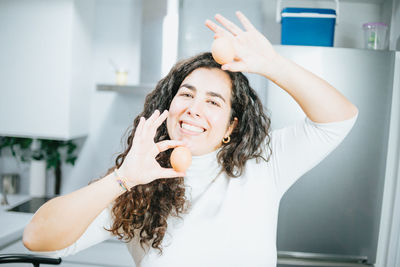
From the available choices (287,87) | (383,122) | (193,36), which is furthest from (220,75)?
(193,36)

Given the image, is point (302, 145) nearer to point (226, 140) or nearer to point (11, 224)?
point (226, 140)

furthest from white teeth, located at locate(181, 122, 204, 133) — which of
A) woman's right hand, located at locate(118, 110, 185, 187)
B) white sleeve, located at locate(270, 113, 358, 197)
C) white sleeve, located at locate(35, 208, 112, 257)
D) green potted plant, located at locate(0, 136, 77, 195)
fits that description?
green potted plant, located at locate(0, 136, 77, 195)

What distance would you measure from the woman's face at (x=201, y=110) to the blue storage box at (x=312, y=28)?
991 mm

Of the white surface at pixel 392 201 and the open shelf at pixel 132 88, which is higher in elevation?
the open shelf at pixel 132 88

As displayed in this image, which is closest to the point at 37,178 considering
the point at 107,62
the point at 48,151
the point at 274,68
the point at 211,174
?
the point at 48,151

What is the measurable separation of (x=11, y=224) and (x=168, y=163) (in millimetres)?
1380

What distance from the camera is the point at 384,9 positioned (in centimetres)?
241

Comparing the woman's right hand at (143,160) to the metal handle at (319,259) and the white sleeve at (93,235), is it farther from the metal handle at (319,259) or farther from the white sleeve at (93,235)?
the metal handle at (319,259)

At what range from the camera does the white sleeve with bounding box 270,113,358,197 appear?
3.16ft

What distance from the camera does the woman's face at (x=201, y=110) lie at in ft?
3.55

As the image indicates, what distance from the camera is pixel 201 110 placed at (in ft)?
3.56

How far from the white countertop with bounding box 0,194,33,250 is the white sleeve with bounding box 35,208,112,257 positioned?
3.70ft

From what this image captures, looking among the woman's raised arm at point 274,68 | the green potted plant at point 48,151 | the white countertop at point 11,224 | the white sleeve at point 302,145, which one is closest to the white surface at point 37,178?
the green potted plant at point 48,151

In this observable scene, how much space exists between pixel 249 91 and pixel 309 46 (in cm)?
84
